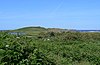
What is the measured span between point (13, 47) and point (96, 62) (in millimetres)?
6132

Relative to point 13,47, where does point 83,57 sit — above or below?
below

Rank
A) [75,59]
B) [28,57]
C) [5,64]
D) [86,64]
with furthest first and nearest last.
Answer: [75,59] → [86,64] → [28,57] → [5,64]

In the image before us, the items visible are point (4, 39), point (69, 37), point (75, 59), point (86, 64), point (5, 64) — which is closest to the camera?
point (5, 64)

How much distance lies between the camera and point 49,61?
912 cm

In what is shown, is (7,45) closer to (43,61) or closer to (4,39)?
(4,39)

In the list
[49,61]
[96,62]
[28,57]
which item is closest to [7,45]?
[28,57]

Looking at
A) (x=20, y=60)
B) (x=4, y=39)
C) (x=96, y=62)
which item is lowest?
(x=96, y=62)

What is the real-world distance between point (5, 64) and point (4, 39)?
1433 mm

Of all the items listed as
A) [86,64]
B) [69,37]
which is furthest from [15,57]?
[69,37]

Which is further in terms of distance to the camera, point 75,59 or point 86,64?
point 75,59

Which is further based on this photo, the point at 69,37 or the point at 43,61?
the point at 69,37

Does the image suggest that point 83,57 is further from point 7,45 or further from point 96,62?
point 7,45

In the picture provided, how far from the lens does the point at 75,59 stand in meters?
13.7

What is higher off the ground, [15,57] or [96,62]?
[15,57]
